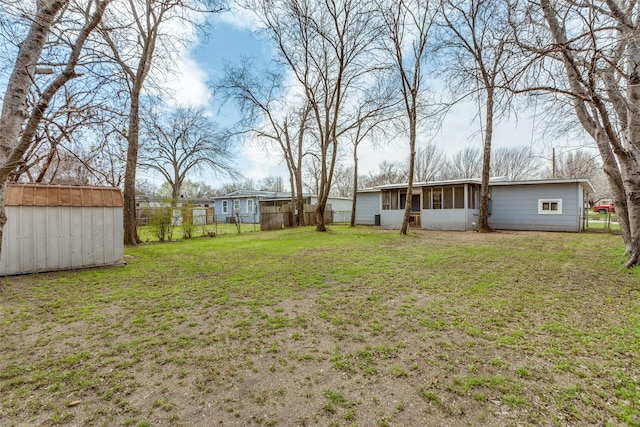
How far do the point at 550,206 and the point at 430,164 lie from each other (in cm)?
2208

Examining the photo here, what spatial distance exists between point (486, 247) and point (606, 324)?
233 inches

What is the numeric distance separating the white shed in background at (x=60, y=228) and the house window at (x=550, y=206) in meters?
17.3

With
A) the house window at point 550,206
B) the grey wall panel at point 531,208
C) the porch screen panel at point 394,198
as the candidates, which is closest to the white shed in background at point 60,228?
the porch screen panel at point 394,198

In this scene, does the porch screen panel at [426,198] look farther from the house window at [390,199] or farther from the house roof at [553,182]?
the house roof at [553,182]

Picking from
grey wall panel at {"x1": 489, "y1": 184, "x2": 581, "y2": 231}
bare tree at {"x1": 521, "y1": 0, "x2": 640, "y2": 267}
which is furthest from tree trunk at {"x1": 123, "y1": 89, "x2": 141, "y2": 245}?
grey wall panel at {"x1": 489, "y1": 184, "x2": 581, "y2": 231}

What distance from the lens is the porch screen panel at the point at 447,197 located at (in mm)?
14922

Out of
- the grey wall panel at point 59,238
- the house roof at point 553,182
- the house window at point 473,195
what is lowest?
the grey wall panel at point 59,238

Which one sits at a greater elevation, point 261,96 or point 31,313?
point 261,96

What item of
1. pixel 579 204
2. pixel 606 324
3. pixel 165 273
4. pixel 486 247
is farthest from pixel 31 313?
pixel 579 204

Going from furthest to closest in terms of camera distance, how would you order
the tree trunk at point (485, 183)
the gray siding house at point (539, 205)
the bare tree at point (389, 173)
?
the bare tree at point (389, 173), the gray siding house at point (539, 205), the tree trunk at point (485, 183)

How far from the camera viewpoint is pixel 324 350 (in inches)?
104

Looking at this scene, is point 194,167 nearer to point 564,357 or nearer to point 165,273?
point 165,273

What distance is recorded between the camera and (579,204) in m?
12.9

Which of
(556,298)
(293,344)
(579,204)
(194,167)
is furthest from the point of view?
(194,167)
